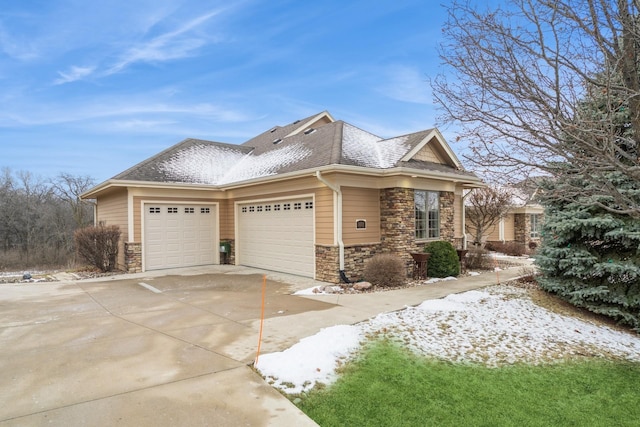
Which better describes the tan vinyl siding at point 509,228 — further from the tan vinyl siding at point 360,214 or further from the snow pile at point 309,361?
the snow pile at point 309,361

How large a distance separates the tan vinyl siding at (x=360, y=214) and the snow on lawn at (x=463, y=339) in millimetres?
3635

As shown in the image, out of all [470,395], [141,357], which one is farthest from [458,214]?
[141,357]

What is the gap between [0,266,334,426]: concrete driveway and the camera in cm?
332

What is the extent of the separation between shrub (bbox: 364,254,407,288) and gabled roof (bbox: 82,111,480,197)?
267 cm

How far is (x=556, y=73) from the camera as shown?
4332mm

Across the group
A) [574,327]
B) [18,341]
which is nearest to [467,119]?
[574,327]

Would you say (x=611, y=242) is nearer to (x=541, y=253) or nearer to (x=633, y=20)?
(x=541, y=253)

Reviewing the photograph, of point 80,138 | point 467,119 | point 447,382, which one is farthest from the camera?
point 80,138

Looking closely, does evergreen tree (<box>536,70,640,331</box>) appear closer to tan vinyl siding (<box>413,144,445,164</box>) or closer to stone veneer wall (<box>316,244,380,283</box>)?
stone veneer wall (<box>316,244,380,283</box>)

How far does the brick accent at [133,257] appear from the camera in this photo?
41.2ft

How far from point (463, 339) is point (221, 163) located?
12.9 m

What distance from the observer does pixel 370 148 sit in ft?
40.7

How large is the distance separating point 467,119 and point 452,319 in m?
3.44

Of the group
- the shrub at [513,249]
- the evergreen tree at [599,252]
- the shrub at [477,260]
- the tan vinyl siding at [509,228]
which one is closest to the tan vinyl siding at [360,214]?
the shrub at [477,260]
